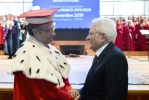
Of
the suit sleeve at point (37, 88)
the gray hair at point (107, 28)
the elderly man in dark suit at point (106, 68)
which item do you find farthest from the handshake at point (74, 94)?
the gray hair at point (107, 28)

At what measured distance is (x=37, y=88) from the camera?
1.73 metres

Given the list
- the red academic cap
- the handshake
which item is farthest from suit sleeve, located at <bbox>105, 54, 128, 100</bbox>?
→ the red academic cap

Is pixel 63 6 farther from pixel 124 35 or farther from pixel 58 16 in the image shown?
pixel 124 35

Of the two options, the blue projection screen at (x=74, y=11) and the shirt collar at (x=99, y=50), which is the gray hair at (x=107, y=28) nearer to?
the shirt collar at (x=99, y=50)

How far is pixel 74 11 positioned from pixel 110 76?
8316 mm

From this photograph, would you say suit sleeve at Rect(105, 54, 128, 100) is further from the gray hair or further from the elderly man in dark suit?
the gray hair

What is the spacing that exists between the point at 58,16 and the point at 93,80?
8.17 meters

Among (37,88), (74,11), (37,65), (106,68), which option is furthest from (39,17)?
(74,11)

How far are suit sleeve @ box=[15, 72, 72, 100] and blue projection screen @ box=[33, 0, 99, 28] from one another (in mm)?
8326

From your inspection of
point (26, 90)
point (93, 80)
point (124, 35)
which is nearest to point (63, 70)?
point (93, 80)

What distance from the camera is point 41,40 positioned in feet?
6.07

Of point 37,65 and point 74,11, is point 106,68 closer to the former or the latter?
point 37,65

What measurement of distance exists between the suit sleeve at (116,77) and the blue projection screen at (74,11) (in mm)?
8185

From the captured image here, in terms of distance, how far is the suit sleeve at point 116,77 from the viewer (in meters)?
1.85
